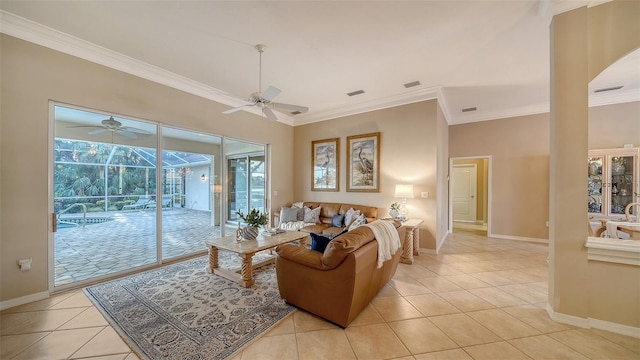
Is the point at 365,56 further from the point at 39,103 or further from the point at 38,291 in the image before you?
the point at 38,291

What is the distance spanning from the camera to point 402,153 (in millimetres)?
4648

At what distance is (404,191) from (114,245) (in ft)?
18.0

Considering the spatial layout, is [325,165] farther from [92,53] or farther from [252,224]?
[92,53]

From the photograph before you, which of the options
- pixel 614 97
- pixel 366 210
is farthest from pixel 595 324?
pixel 614 97

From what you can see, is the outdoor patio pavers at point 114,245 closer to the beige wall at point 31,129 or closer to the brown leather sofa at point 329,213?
the beige wall at point 31,129

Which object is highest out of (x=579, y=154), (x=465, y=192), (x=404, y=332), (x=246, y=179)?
(x=579, y=154)

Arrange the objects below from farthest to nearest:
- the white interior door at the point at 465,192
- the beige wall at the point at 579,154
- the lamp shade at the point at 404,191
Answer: the white interior door at the point at 465,192 → the lamp shade at the point at 404,191 → the beige wall at the point at 579,154

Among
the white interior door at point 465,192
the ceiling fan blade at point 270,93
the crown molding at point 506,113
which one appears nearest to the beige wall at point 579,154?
the ceiling fan blade at point 270,93

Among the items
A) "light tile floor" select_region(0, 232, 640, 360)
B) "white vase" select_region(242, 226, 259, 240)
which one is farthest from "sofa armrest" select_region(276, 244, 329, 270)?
"white vase" select_region(242, 226, 259, 240)

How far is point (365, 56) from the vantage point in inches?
126

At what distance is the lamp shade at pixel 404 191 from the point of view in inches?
168

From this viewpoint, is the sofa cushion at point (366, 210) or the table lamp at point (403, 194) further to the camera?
the sofa cushion at point (366, 210)

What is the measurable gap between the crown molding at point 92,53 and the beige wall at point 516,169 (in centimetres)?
661

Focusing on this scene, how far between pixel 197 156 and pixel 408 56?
4359 mm
